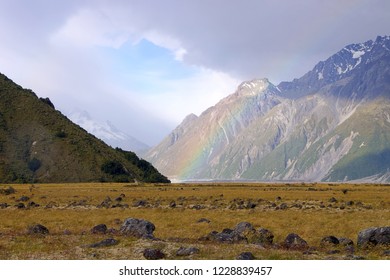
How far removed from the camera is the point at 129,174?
185 m

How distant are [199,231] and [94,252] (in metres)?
16.4

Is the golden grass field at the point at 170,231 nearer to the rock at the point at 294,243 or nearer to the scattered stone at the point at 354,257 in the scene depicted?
the scattered stone at the point at 354,257

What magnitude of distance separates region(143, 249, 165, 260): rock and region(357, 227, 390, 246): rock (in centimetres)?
1481

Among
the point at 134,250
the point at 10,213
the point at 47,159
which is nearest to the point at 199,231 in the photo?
the point at 134,250

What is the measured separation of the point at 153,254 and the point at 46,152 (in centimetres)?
15710

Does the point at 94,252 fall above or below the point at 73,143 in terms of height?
below

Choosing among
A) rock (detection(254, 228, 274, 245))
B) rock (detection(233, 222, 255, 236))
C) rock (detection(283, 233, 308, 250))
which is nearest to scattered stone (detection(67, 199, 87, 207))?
rock (detection(233, 222, 255, 236))

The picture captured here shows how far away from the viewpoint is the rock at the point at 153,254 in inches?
1053

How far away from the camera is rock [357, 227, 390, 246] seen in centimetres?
3123

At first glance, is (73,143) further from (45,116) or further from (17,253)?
(17,253)

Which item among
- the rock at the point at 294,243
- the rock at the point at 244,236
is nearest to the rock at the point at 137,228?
the rock at the point at 244,236

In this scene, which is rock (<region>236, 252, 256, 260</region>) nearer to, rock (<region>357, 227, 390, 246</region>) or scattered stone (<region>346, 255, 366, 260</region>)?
scattered stone (<region>346, 255, 366, 260</region>)

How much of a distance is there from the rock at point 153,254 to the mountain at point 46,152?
14473cm

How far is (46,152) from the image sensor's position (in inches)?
6841
